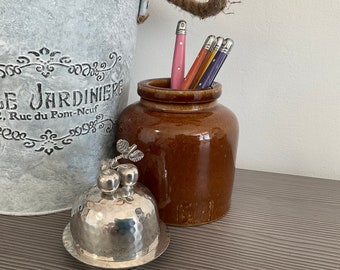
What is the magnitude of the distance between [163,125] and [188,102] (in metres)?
0.04

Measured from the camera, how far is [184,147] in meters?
0.40

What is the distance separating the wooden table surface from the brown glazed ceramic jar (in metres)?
0.03

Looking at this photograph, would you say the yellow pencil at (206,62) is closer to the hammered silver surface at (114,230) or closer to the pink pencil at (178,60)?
the pink pencil at (178,60)

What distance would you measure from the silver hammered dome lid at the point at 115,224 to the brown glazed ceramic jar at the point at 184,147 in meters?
0.05

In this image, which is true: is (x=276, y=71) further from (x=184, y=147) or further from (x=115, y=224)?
(x=115, y=224)

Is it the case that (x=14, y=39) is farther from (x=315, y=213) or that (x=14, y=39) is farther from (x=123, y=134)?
(x=315, y=213)

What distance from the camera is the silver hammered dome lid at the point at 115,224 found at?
34cm

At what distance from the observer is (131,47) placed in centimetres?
47

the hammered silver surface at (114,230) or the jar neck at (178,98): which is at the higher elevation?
the jar neck at (178,98)

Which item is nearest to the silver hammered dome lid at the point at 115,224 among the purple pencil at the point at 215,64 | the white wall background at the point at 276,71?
the purple pencil at the point at 215,64

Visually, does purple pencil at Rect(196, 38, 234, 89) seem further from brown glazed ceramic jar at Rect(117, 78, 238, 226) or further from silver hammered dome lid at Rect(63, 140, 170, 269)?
silver hammered dome lid at Rect(63, 140, 170, 269)

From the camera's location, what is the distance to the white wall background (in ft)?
1.76

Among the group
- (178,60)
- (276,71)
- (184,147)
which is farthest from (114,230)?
(276,71)

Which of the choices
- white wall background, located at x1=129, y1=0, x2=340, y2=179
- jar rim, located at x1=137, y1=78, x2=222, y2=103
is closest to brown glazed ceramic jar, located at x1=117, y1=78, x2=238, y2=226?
jar rim, located at x1=137, y1=78, x2=222, y2=103
